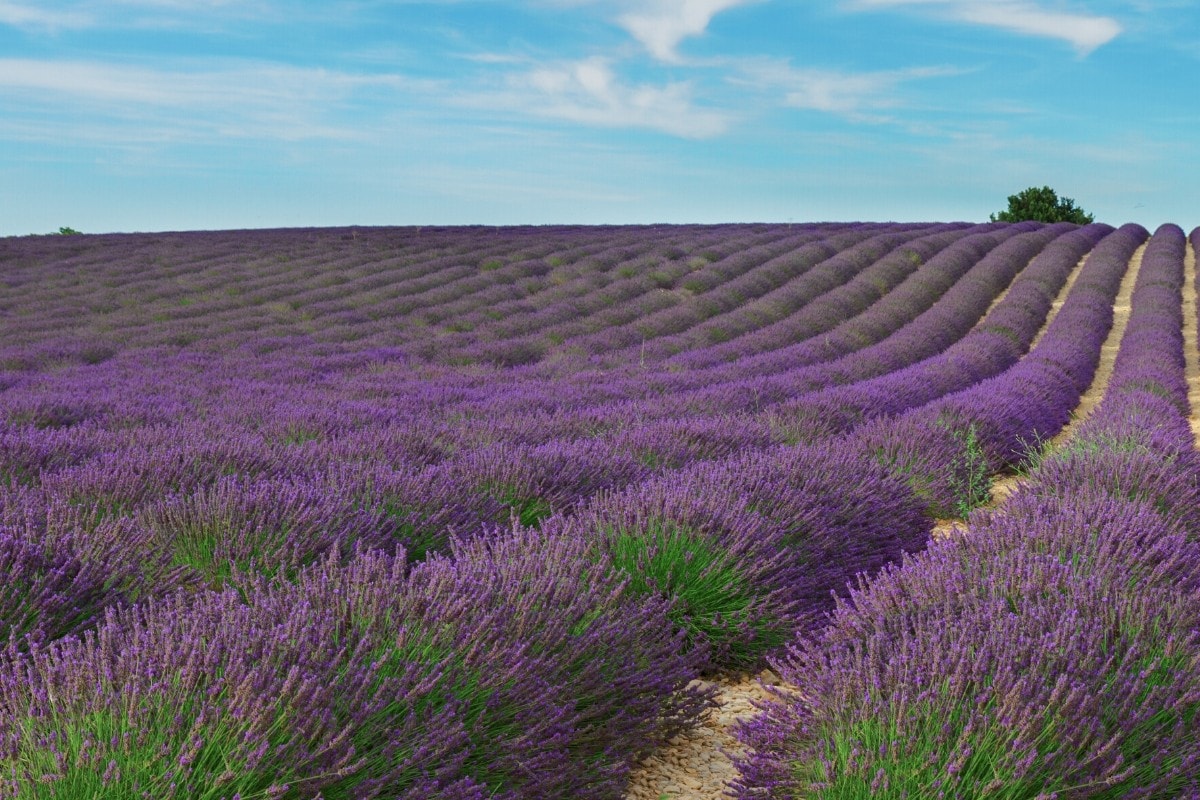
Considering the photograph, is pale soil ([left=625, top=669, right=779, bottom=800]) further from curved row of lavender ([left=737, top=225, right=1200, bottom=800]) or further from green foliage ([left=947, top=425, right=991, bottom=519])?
green foliage ([left=947, top=425, right=991, bottom=519])

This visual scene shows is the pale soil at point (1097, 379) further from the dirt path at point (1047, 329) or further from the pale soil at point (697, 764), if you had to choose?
the pale soil at point (697, 764)

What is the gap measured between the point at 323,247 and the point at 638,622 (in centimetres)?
2346

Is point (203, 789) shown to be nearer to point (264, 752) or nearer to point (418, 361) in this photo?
point (264, 752)

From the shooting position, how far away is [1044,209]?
39.3m

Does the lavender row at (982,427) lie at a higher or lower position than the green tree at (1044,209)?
lower

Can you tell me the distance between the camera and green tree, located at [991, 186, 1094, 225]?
39.2 m

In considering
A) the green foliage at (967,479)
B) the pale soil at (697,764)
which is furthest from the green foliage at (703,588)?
the green foliage at (967,479)

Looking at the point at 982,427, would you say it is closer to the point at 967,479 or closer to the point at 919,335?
the point at 967,479

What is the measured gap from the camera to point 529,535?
298 centimetres

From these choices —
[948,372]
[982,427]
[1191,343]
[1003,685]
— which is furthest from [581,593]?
[1191,343]

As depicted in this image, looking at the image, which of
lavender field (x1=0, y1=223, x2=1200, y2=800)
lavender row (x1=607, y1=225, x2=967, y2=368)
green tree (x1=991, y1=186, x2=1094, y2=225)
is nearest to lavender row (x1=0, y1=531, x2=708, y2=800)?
lavender field (x1=0, y1=223, x2=1200, y2=800)

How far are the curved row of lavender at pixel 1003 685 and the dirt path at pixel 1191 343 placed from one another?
4506mm

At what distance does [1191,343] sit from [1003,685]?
51.1ft

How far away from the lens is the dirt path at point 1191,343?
398 inches
